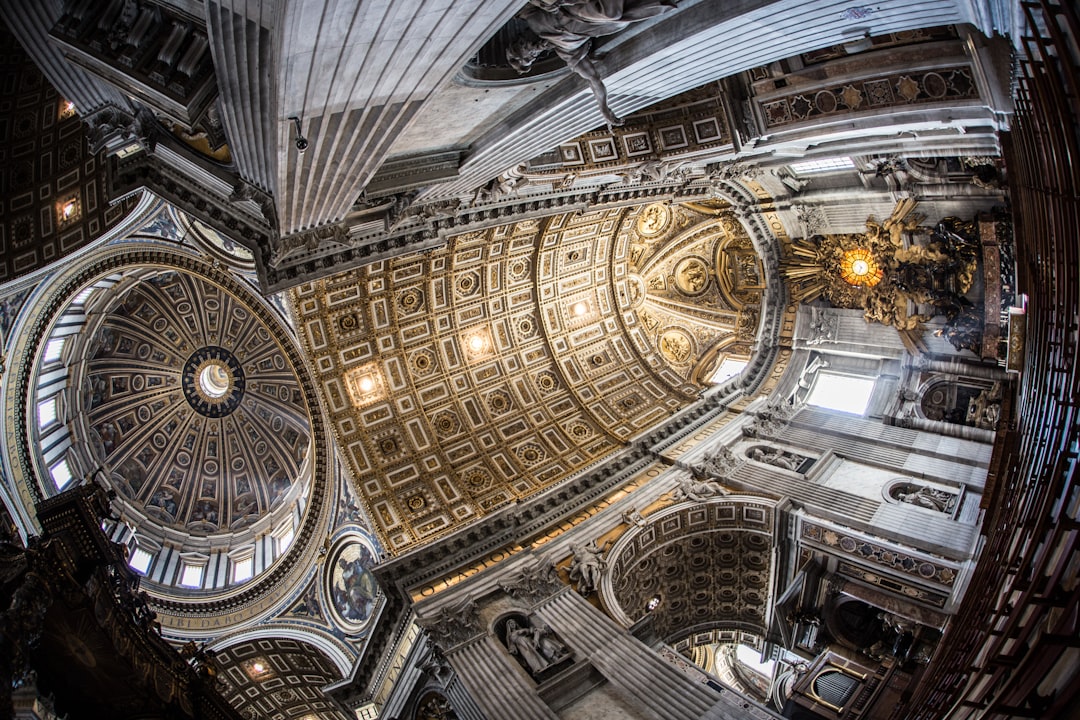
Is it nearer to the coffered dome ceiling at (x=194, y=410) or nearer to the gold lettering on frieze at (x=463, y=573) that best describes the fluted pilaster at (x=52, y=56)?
the gold lettering on frieze at (x=463, y=573)

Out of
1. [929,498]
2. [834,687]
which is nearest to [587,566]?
[834,687]

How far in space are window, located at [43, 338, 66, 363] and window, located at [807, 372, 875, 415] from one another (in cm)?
2121

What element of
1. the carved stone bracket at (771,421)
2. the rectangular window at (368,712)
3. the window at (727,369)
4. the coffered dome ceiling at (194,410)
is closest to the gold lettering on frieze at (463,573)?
the rectangular window at (368,712)

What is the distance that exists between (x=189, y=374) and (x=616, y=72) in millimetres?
21462

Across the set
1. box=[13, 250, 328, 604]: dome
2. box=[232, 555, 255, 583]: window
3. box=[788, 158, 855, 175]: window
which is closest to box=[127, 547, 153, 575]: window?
box=[13, 250, 328, 604]: dome

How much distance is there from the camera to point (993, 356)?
51.5 feet

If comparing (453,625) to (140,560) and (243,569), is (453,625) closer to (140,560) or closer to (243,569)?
(243,569)

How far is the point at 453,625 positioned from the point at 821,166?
1444 centimetres

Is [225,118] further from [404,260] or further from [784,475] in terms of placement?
[784,475]

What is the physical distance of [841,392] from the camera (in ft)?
63.1

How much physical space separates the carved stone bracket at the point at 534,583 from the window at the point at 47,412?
43.5ft

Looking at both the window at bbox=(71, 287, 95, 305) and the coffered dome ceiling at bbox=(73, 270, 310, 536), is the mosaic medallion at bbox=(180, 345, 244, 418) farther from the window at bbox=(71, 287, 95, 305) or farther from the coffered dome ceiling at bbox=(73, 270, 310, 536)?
the window at bbox=(71, 287, 95, 305)

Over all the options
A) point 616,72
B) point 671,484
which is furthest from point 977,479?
point 616,72

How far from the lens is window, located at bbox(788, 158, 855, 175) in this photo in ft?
52.0
